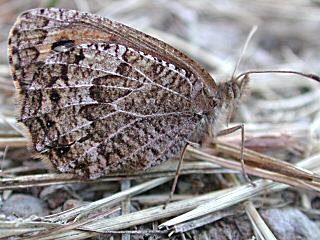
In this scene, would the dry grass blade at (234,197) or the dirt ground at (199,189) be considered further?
the dry grass blade at (234,197)

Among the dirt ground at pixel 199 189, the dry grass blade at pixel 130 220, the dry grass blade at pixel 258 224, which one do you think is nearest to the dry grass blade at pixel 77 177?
the dirt ground at pixel 199 189

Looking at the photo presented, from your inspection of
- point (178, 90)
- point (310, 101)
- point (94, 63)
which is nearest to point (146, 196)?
point (178, 90)

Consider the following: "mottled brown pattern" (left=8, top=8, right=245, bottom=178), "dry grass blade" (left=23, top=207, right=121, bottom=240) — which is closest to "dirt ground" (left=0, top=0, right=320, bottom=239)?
"dry grass blade" (left=23, top=207, right=121, bottom=240)

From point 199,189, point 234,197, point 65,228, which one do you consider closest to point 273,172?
point 234,197

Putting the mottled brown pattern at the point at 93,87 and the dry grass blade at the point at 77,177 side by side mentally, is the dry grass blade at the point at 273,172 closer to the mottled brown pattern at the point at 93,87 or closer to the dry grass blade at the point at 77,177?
the dry grass blade at the point at 77,177

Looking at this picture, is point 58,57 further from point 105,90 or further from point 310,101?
point 310,101

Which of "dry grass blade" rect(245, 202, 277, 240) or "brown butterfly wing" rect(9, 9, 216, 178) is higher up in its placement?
"brown butterfly wing" rect(9, 9, 216, 178)

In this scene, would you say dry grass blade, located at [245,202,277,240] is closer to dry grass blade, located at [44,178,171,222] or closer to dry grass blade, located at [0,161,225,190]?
dry grass blade, located at [0,161,225,190]

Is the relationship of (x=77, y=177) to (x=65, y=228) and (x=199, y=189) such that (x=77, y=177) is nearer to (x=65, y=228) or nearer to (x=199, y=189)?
(x=65, y=228)
